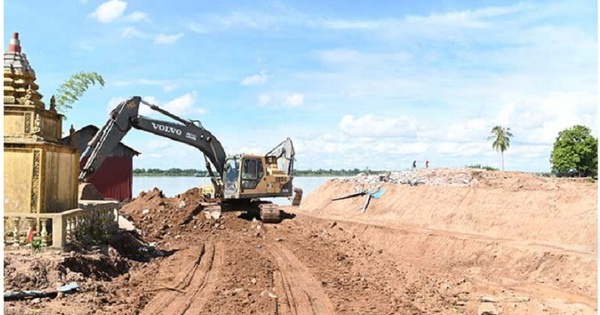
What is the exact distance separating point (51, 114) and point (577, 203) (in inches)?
800

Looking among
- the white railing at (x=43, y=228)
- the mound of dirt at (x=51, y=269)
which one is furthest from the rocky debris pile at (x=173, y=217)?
the mound of dirt at (x=51, y=269)

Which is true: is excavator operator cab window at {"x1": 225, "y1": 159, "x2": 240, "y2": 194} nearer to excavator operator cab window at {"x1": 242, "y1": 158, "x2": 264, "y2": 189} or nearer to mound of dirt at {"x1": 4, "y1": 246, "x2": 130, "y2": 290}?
excavator operator cab window at {"x1": 242, "y1": 158, "x2": 264, "y2": 189}

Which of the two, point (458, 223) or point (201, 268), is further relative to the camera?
point (458, 223)

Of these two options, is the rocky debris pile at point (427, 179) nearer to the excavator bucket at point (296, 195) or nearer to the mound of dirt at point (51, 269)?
the excavator bucket at point (296, 195)

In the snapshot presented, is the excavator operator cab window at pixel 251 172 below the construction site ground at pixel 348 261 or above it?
above

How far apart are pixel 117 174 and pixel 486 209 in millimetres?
22116

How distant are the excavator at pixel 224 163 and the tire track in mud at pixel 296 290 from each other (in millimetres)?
6453

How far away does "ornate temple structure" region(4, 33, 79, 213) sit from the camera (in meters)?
12.1

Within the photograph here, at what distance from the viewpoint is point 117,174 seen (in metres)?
32.5

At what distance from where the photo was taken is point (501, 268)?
17578mm

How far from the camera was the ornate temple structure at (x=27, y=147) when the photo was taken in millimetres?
12141

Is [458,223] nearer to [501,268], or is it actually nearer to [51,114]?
[501,268]

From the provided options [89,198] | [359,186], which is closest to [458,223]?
[359,186]

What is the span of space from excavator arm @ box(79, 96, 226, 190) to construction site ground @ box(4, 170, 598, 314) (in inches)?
104
